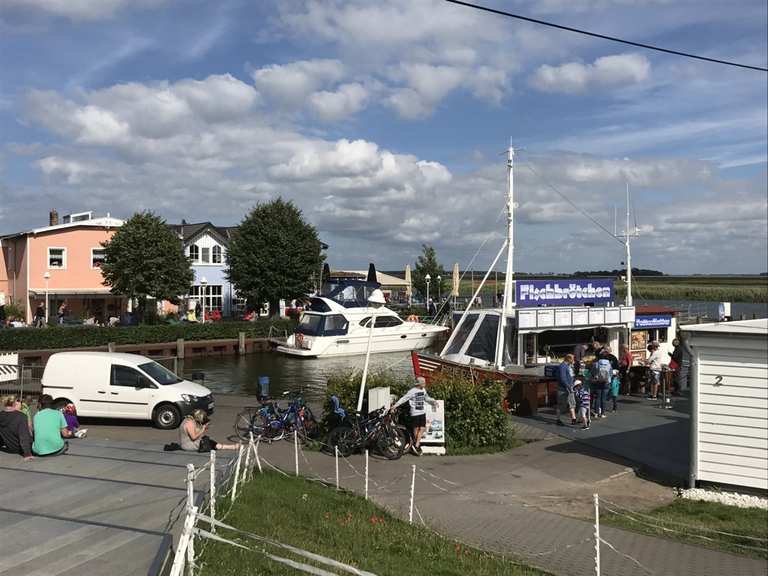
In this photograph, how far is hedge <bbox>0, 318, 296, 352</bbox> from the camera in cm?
3538

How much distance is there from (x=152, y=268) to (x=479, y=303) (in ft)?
82.5

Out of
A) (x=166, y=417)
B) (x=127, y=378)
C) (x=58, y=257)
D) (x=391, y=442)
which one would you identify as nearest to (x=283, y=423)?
(x=391, y=442)

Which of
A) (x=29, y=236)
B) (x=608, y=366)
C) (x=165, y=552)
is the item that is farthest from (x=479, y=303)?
(x=29, y=236)

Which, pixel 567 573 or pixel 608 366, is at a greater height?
pixel 608 366

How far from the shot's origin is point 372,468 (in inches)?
486

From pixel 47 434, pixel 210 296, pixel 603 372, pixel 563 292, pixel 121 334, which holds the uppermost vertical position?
pixel 563 292

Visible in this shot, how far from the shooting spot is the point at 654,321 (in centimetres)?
2630

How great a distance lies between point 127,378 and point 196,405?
1.88 meters

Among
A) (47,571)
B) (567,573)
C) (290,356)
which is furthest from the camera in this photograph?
(290,356)

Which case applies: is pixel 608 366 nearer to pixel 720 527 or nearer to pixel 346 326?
pixel 720 527

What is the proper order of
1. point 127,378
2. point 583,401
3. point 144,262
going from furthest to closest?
point 144,262, point 127,378, point 583,401

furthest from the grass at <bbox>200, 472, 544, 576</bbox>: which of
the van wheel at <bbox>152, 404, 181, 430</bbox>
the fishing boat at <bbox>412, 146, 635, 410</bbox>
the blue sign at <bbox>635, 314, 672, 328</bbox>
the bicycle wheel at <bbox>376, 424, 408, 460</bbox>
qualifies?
the blue sign at <bbox>635, 314, 672, 328</bbox>

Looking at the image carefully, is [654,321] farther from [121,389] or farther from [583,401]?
[121,389]

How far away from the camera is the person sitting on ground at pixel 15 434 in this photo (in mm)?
11938
